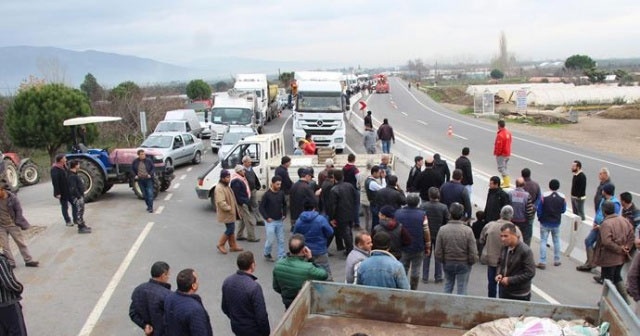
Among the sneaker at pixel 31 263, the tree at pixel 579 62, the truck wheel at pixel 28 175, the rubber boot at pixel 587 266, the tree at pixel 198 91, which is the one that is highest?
the tree at pixel 579 62

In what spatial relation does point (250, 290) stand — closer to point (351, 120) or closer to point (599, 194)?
point (599, 194)

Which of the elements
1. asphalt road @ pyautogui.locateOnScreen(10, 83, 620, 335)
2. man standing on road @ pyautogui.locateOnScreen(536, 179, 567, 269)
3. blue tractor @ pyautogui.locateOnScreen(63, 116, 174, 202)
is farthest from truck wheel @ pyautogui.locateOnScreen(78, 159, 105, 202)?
man standing on road @ pyautogui.locateOnScreen(536, 179, 567, 269)

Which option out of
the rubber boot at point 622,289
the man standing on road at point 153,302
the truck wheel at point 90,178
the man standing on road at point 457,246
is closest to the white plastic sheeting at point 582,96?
the truck wheel at point 90,178

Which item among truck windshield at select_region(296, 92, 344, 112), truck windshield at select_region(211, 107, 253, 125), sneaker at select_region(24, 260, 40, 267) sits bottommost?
sneaker at select_region(24, 260, 40, 267)

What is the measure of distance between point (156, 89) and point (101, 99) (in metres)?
7.30

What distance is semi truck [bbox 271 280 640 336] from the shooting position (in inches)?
211

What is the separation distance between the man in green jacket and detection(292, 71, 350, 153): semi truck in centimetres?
1665

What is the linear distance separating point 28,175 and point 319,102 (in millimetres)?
12211

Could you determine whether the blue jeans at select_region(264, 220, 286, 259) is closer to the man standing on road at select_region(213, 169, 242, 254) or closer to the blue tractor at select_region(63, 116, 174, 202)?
the man standing on road at select_region(213, 169, 242, 254)

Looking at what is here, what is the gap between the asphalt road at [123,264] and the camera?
26.0 ft

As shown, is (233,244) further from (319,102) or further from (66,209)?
(319,102)

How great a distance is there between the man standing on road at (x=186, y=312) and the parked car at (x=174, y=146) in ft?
50.3

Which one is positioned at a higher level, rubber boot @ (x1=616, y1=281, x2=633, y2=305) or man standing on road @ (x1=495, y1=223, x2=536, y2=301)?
man standing on road @ (x1=495, y1=223, x2=536, y2=301)

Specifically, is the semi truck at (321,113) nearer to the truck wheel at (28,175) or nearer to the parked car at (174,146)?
the parked car at (174,146)
